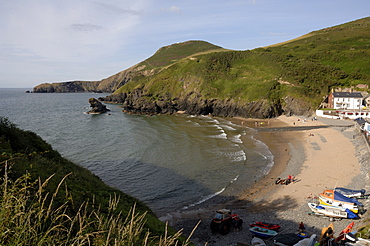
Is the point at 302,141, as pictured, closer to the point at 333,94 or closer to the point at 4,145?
the point at 333,94

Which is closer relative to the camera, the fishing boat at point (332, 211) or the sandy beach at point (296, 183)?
the fishing boat at point (332, 211)

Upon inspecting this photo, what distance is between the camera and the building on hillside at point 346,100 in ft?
266

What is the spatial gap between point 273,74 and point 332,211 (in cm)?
9156

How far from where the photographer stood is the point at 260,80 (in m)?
105

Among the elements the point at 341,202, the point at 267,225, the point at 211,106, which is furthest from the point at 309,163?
the point at 211,106

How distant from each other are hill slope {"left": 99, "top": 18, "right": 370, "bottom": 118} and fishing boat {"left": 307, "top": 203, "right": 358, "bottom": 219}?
215 feet

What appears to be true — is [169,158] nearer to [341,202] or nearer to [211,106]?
[341,202]

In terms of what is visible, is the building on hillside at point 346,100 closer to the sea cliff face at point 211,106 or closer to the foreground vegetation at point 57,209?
the sea cliff face at point 211,106

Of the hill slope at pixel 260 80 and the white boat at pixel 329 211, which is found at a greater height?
the hill slope at pixel 260 80

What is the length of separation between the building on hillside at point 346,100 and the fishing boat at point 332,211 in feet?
235

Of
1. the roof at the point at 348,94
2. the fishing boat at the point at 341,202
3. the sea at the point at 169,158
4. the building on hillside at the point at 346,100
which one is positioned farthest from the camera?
the roof at the point at 348,94

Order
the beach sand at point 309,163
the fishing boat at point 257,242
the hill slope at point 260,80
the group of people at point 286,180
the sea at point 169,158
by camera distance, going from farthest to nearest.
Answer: the hill slope at point 260,80, the group of people at point 286,180, the sea at point 169,158, the beach sand at point 309,163, the fishing boat at point 257,242

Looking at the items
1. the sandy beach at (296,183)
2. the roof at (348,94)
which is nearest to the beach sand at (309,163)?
the sandy beach at (296,183)

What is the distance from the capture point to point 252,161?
42.7 metres
